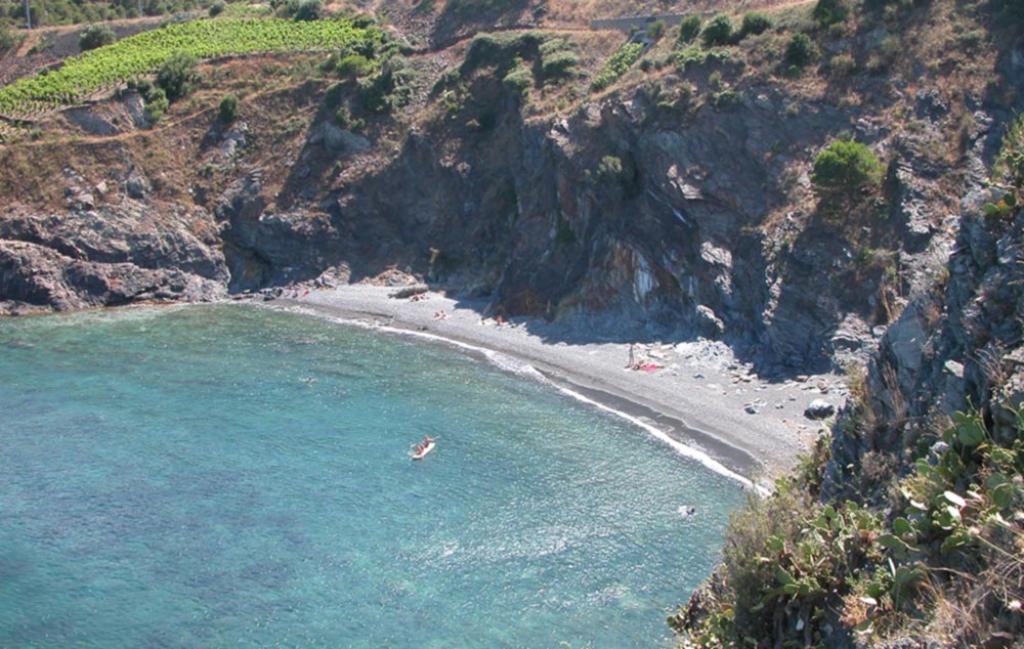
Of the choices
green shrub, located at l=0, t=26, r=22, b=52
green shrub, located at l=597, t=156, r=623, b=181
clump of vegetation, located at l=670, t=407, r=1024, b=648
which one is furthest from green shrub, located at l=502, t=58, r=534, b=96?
clump of vegetation, located at l=670, t=407, r=1024, b=648

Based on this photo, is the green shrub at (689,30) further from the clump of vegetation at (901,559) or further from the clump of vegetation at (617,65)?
the clump of vegetation at (901,559)

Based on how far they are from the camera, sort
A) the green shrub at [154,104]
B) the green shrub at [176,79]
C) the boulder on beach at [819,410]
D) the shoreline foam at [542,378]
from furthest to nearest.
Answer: the green shrub at [176,79], the green shrub at [154,104], the boulder on beach at [819,410], the shoreline foam at [542,378]

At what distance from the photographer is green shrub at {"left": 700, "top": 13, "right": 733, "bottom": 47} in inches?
2286

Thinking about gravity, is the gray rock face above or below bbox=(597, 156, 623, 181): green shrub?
below

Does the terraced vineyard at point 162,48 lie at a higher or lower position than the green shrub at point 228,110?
higher

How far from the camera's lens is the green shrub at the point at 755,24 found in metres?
57.2

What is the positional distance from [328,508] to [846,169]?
93.8 ft

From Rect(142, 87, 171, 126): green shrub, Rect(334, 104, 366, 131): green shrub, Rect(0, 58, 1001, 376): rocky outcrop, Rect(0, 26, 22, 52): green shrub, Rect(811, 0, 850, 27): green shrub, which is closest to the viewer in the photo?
Rect(0, 58, 1001, 376): rocky outcrop

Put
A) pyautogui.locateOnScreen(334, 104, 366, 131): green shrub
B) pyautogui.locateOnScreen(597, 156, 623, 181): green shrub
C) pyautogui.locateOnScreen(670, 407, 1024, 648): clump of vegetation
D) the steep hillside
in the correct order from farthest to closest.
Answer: pyautogui.locateOnScreen(334, 104, 366, 131): green shrub, pyautogui.locateOnScreen(597, 156, 623, 181): green shrub, the steep hillside, pyautogui.locateOnScreen(670, 407, 1024, 648): clump of vegetation

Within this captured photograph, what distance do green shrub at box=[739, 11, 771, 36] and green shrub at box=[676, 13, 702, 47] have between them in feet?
12.1

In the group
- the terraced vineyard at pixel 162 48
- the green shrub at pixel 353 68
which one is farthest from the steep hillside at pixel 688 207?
the terraced vineyard at pixel 162 48

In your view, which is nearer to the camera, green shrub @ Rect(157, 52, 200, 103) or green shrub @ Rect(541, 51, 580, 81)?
green shrub @ Rect(541, 51, 580, 81)

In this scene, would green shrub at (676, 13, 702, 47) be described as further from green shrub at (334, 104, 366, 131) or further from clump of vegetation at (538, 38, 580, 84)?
green shrub at (334, 104, 366, 131)

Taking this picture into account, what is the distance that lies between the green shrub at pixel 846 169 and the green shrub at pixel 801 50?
27.7 ft
